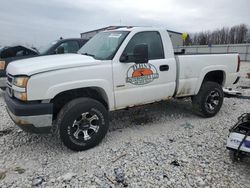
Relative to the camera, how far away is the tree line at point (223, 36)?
48.4m

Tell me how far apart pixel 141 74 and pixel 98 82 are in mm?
850

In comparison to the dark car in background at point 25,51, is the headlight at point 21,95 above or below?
below

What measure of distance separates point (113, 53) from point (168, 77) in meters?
1.23

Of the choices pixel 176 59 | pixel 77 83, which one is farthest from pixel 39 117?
pixel 176 59

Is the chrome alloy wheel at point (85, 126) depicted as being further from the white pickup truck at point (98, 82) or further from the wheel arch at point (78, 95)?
the wheel arch at point (78, 95)

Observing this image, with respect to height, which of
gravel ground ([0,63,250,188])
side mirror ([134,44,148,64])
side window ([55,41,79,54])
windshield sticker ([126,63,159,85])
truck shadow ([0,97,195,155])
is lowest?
gravel ground ([0,63,250,188])

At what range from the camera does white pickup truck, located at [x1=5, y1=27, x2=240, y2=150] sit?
3.29m

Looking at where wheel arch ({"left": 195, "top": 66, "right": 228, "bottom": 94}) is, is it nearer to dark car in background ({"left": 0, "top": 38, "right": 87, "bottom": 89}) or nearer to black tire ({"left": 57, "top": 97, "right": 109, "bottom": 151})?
→ black tire ({"left": 57, "top": 97, "right": 109, "bottom": 151})

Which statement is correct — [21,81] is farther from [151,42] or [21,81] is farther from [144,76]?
[151,42]

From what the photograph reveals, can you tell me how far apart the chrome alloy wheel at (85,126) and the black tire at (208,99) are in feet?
8.22

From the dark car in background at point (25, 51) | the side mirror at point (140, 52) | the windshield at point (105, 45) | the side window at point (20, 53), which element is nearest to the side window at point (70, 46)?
the dark car in background at point (25, 51)

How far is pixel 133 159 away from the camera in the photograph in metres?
3.51

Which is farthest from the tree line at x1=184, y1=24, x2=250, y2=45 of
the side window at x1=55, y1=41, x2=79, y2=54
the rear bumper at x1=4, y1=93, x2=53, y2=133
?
the rear bumper at x1=4, y1=93, x2=53, y2=133

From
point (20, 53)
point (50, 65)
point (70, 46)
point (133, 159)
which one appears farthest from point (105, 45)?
point (20, 53)
